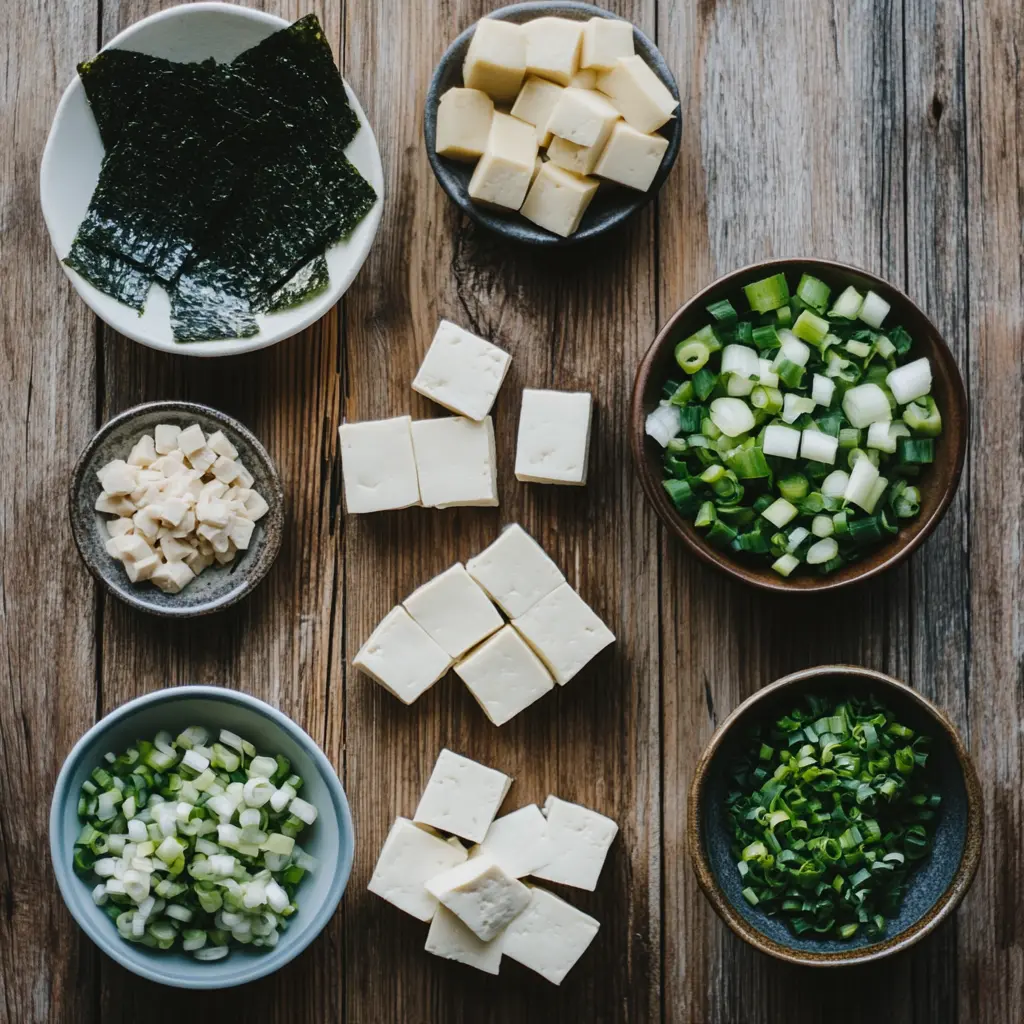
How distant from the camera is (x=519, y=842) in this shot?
1828 mm

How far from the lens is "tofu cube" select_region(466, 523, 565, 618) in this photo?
71.1 inches

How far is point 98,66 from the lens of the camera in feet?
5.62

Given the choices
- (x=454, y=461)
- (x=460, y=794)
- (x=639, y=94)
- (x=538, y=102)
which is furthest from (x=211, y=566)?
(x=639, y=94)

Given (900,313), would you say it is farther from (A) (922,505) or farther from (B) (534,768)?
(B) (534,768)

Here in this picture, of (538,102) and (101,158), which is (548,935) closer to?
(538,102)

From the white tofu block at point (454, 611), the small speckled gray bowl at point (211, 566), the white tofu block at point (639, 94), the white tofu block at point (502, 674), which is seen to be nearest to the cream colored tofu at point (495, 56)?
the white tofu block at point (639, 94)

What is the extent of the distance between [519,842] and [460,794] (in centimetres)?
14

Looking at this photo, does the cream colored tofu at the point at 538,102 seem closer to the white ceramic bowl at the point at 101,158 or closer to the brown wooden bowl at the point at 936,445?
the white ceramic bowl at the point at 101,158

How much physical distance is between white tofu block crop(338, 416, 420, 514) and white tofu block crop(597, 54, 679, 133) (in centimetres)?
64

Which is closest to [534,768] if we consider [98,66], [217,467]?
[217,467]

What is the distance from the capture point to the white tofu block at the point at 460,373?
180 cm

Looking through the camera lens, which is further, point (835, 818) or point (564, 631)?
point (564, 631)

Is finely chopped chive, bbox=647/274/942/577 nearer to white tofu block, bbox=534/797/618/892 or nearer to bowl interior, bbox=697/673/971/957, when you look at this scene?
bowl interior, bbox=697/673/971/957

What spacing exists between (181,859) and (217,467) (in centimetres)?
64
